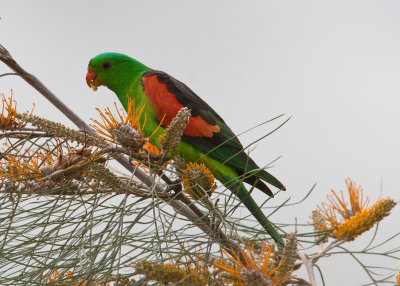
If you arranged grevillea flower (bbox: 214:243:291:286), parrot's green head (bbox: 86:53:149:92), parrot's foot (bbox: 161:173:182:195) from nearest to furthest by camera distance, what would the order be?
grevillea flower (bbox: 214:243:291:286)
parrot's foot (bbox: 161:173:182:195)
parrot's green head (bbox: 86:53:149:92)

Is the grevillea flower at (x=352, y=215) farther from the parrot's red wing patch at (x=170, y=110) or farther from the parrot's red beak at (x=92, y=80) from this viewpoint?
the parrot's red beak at (x=92, y=80)

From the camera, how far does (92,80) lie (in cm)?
216

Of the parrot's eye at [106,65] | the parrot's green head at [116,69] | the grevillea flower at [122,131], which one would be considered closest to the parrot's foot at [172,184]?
the grevillea flower at [122,131]

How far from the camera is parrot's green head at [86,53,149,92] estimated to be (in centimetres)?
206

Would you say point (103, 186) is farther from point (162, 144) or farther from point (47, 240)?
point (162, 144)

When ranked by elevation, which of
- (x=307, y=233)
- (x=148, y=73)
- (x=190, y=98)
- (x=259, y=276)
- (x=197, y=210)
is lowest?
(x=259, y=276)

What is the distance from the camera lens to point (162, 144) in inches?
37.4

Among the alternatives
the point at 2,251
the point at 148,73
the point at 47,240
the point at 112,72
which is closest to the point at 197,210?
the point at 47,240

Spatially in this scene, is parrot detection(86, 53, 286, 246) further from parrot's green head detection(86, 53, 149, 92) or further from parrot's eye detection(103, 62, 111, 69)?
parrot's eye detection(103, 62, 111, 69)

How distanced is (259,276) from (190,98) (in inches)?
43.0

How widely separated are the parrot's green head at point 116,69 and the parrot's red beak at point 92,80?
21mm

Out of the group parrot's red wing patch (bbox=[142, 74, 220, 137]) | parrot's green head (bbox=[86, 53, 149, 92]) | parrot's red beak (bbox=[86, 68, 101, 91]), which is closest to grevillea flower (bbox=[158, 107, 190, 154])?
parrot's red wing patch (bbox=[142, 74, 220, 137])

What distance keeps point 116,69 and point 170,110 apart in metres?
0.48

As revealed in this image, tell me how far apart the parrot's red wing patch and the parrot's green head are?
0.92 feet
